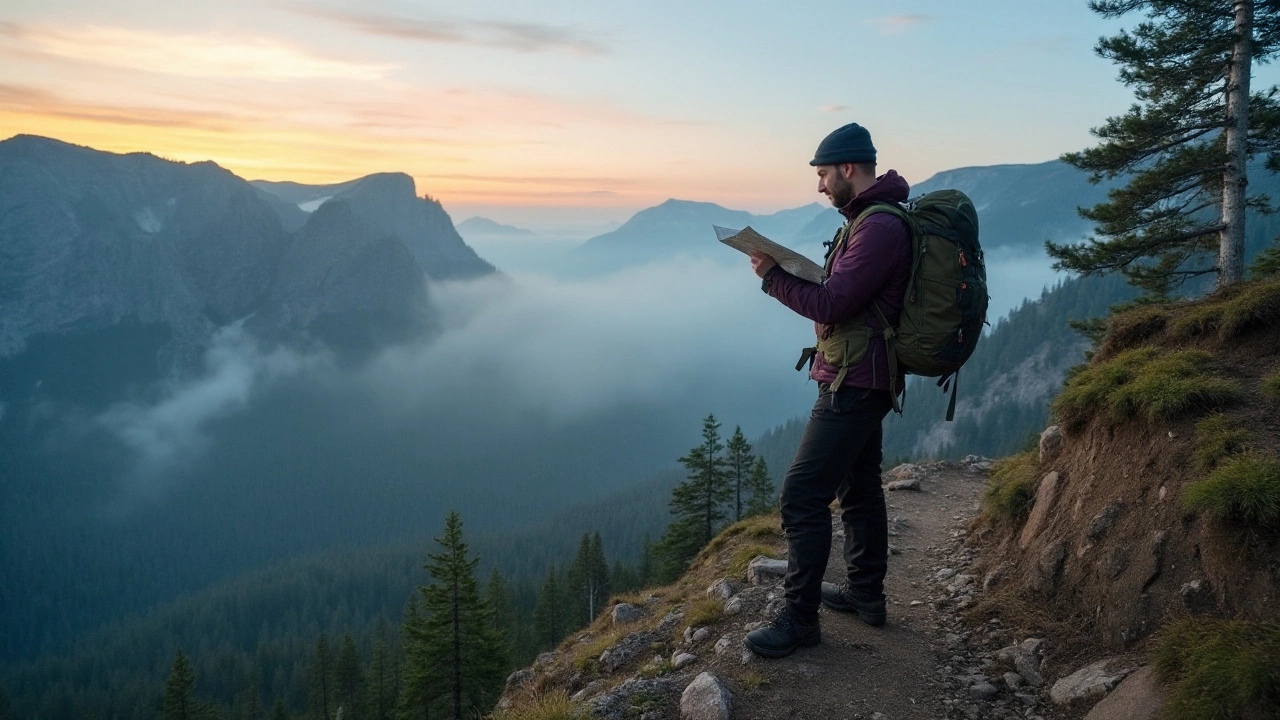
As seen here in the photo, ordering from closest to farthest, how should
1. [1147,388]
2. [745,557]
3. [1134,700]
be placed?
1. [1134,700]
2. [1147,388]
3. [745,557]

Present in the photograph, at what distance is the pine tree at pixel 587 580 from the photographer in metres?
48.0

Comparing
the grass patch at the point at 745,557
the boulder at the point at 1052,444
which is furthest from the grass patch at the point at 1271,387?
the grass patch at the point at 745,557

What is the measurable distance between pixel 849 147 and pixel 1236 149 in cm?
1638

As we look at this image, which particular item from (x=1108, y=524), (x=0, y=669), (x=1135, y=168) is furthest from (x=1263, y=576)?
(x=0, y=669)

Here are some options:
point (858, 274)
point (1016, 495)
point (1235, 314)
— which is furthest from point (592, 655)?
point (1235, 314)

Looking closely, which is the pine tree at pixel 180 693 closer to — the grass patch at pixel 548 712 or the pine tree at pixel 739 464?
the pine tree at pixel 739 464

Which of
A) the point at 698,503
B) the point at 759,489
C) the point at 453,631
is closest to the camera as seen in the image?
the point at 453,631

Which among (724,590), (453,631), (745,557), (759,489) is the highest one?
(724,590)

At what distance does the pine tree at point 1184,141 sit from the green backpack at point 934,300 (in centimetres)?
1373

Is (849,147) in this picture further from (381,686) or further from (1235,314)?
(381,686)

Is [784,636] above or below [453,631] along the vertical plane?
above

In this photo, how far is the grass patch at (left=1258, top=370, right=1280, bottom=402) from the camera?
566 cm

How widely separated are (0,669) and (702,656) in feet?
575

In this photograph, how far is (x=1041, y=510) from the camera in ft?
23.6
